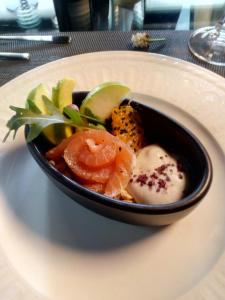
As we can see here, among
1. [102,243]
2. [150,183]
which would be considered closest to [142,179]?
[150,183]

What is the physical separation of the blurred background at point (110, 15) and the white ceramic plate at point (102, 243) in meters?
0.50

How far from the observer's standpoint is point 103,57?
3.38 feet

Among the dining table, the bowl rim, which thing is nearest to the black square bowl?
the bowl rim

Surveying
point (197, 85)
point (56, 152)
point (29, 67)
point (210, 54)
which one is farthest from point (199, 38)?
point (56, 152)

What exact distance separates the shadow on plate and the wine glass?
615mm

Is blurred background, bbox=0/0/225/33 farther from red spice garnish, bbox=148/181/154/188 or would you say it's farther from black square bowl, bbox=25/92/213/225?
red spice garnish, bbox=148/181/154/188

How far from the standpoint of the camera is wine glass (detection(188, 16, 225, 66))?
1066 mm

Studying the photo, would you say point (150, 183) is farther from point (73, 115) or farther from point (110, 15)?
point (110, 15)

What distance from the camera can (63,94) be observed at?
0.78m

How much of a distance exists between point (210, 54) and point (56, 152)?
2.08ft

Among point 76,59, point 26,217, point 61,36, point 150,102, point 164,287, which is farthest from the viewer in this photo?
point 61,36

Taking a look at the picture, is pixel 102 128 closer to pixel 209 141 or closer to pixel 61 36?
pixel 209 141

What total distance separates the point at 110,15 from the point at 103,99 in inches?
27.9

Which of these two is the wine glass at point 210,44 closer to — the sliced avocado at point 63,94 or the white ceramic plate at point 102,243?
the white ceramic plate at point 102,243
